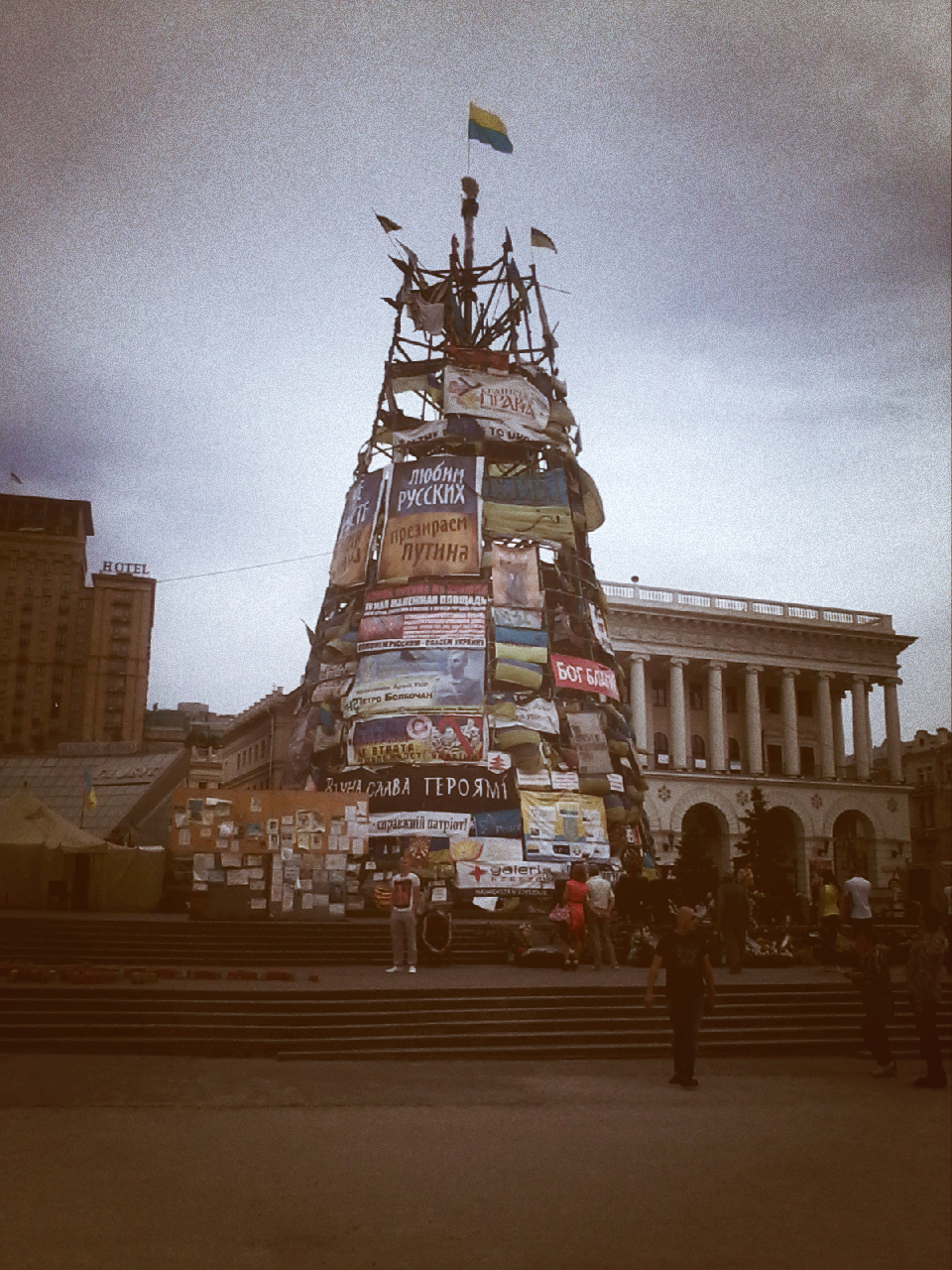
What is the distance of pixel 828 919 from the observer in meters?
17.3

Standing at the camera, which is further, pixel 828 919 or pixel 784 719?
pixel 784 719

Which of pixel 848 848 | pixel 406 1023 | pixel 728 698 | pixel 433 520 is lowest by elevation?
pixel 406 1023

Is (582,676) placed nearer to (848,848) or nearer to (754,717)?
(754,717)

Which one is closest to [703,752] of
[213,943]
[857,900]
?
[857,900]

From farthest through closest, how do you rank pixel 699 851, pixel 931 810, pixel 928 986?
pixel 699 851
pixel 931 810
pixel 928 986

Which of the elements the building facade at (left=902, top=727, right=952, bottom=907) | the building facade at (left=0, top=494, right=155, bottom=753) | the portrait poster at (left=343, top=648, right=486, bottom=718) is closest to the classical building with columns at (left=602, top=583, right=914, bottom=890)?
the building facade at (left=902, top=727, right=952, bottom=907)

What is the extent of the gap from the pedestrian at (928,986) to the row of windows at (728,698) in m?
35.2

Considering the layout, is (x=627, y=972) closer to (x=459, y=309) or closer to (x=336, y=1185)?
(x=336, y=1185)

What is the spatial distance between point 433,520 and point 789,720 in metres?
20.4

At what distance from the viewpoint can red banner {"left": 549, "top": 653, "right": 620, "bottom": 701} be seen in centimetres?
3002

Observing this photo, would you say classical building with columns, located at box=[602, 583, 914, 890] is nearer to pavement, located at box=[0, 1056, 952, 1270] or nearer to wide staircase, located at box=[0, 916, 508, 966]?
Answer: wide staircase, located at box=[0, 916, 508, 966]

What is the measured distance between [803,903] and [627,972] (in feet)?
28.9

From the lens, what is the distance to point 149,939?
16781 mm

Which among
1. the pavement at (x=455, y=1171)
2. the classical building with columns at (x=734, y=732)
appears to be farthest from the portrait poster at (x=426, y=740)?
the pavement at (x=455, y=1171)
